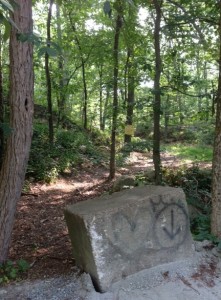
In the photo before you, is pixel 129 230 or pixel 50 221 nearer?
pixel 129 230

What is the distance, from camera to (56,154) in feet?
33.4

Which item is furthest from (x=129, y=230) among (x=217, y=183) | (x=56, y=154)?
(x=56, y=154)

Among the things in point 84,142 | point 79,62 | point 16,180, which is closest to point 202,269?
point 16,180

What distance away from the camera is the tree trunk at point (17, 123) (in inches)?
147

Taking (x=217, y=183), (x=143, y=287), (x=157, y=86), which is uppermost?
(x=157, y=86)

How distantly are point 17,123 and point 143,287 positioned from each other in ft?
7.96

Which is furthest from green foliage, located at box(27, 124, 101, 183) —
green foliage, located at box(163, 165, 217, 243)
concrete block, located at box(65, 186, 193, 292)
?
concrete block, located at box(65, 186, 193, 292)

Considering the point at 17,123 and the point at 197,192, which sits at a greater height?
the point at 17,123

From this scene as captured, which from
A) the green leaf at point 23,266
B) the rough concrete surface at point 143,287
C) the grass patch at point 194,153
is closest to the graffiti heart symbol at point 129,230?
the rough concrete surface at point 143,287

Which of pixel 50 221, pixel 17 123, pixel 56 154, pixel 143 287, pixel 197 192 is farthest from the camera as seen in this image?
pixel 56 154

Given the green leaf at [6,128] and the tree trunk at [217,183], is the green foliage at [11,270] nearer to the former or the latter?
the green leaf at [6,128]

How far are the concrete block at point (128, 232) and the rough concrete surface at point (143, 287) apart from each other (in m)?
0.10

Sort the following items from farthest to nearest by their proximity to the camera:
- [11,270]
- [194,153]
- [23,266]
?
[194,153] < [23,266] < [11,270]

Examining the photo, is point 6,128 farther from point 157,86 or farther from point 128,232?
point 157,86
